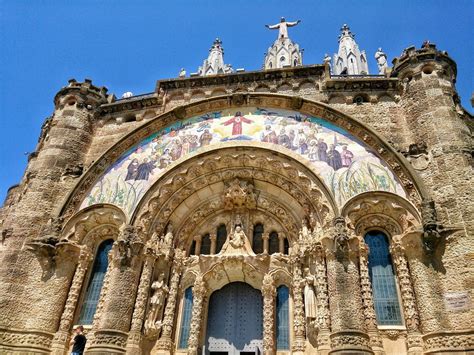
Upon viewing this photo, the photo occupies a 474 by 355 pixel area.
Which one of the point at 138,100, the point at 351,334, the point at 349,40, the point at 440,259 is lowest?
the point at 351,334

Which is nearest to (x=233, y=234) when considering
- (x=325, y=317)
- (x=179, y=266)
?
(x=179, y=266)

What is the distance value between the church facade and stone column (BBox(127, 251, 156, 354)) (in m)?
0.05

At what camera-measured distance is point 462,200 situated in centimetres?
934

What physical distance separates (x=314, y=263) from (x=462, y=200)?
162 inches

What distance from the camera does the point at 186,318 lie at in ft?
37.1

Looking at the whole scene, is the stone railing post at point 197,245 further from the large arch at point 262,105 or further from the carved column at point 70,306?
the large arch at point 262,105

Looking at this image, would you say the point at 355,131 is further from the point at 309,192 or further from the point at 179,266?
the point at 179,266

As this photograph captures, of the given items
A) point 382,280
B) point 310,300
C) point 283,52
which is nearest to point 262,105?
point 310,300

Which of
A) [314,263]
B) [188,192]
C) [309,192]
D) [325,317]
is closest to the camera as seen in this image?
[325,317]

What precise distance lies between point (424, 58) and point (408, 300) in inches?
304

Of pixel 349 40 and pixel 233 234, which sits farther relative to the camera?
pixel 349 40

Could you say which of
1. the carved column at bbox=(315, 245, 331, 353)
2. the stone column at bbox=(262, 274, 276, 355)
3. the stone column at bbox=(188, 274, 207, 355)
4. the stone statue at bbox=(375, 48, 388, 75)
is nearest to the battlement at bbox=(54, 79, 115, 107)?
the stone column at bbox=(188, 274, 207, 355)

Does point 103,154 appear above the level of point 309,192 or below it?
Answer: above

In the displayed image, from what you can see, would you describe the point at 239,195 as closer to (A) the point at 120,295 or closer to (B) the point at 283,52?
(A) the point at 120,295
